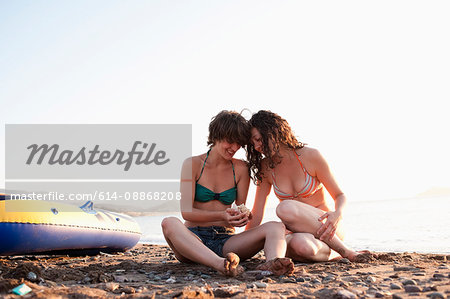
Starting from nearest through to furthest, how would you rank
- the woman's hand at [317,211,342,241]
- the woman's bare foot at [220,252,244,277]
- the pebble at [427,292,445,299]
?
the pebble at [427,292,445,299]
the woman's bare foot at [220,252,244,277]
the woman's hand at [317,211,342,241]

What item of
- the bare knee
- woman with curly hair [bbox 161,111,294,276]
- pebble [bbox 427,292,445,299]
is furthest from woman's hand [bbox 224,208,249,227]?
pebble [bbox 427,292,445,299]

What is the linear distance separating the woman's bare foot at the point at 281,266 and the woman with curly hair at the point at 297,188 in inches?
26.7

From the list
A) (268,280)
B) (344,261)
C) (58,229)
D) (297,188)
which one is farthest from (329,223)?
(58,229)

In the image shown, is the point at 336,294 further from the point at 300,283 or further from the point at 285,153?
the point at 285,153

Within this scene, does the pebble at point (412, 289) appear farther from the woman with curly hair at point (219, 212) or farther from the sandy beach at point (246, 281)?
the woman with curly hair at point (219, 212)

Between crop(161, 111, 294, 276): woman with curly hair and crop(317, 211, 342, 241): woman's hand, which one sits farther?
crop(317, 211, 342, 241): woman's hand

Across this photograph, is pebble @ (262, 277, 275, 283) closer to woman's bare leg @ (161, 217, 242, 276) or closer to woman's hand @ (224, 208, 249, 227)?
woman's bare leg @ (161, 217, 242, 276)

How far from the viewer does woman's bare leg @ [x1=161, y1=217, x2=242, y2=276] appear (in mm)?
3250

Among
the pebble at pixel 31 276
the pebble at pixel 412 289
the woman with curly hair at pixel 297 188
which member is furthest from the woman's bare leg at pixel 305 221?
the pebble at pixel 31 276

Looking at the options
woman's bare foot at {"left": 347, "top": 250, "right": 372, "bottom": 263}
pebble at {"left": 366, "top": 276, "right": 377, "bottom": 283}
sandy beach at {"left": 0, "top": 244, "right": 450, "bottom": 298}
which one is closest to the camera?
sandy beach at {"left": 0, "top": 244, "right": 450, "bottom": 298}

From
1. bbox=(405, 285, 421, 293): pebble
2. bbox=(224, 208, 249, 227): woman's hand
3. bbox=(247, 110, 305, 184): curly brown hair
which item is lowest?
bbox=(405, 285, 421, 293): pebble

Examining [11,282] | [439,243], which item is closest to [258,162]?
[11,282]

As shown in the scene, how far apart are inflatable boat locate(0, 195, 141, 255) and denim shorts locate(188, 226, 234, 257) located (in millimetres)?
2049

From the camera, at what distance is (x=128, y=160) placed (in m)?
8.79
